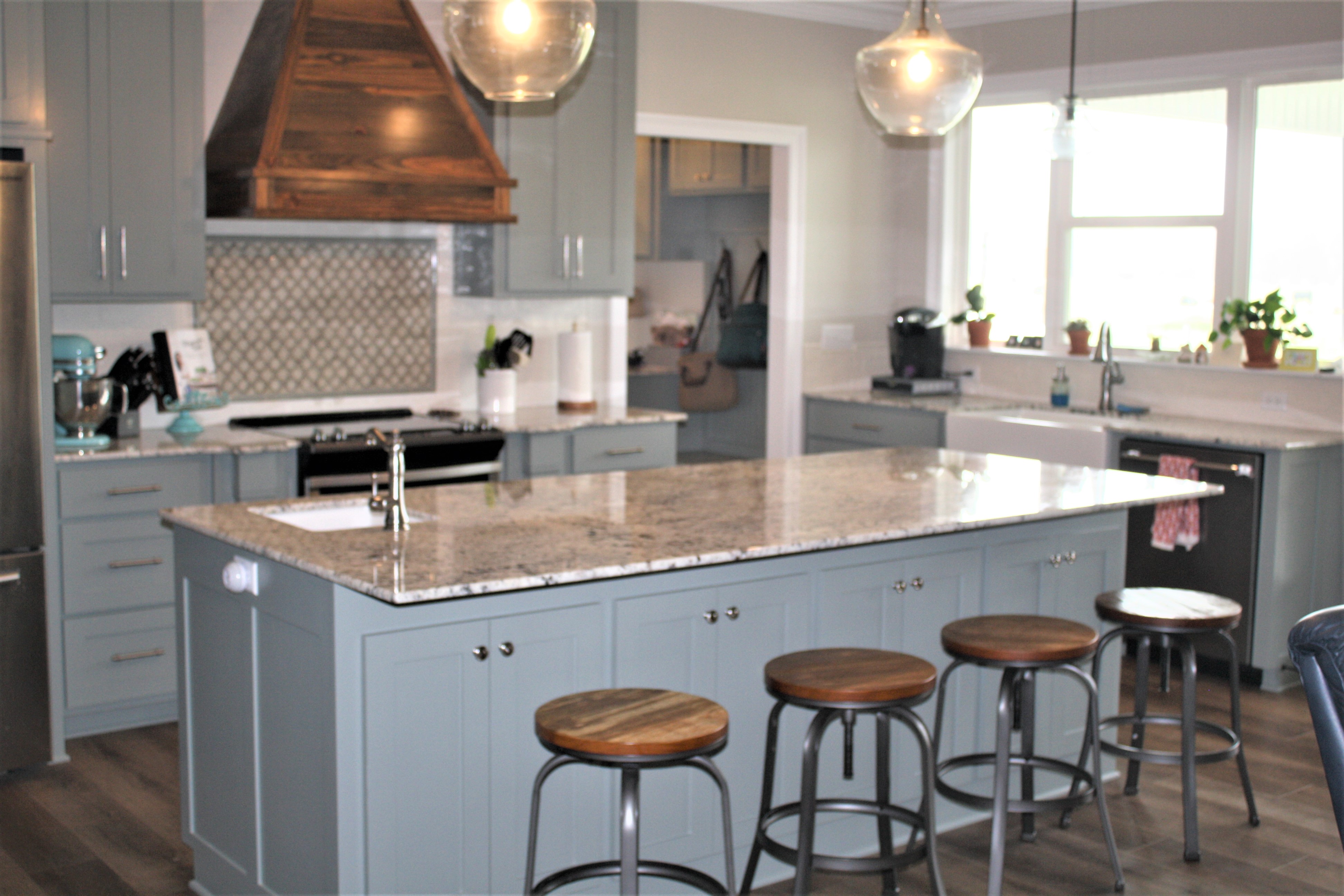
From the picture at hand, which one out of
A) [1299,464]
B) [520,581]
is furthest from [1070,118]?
[520,581]

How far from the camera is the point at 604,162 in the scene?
5.47m

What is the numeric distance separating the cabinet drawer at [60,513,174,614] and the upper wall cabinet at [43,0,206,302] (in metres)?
0.76

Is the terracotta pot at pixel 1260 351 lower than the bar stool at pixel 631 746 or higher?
higher

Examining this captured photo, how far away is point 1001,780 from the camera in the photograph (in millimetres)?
2949

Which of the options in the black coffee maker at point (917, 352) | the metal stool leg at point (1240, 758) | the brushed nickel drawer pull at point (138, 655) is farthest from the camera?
the black coffee maker at point (917, 352)

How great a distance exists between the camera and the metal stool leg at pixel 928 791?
2.63 m

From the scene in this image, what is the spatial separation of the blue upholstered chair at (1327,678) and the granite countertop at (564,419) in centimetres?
365

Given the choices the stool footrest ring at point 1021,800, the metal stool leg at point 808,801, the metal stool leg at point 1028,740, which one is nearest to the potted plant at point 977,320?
the metal stool leg at point 1028,740

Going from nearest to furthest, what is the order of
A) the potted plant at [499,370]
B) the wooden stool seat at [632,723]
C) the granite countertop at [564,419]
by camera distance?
the wooden stool seat at [632,723] → the granite countertop at [564,419] → the potted plant at [499,370]

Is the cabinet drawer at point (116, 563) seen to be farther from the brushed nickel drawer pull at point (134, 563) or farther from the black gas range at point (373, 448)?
the black gas range at point (373, 448)

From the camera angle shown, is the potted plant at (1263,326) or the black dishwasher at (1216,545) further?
the potted plant at (1263,326)

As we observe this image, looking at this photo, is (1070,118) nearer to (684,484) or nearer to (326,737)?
Answer: (684,484)

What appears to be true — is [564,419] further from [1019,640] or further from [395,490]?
[1019,640]

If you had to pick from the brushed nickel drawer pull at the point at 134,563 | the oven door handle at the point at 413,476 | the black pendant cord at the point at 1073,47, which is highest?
the black pendant cord at the point at 1073,47
